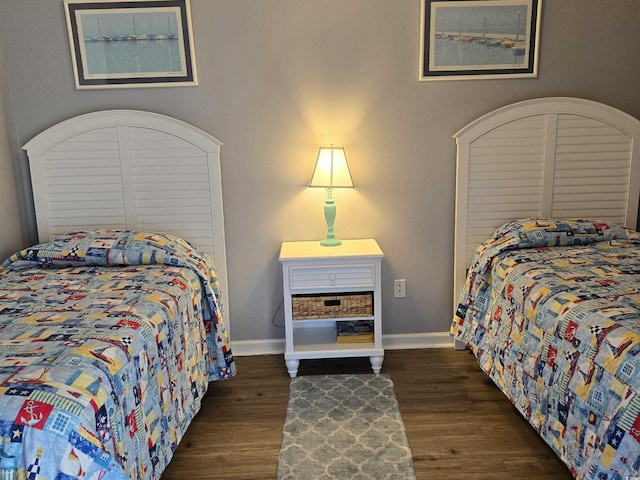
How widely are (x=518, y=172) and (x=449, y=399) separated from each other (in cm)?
131

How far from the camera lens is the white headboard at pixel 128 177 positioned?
9.36 ft

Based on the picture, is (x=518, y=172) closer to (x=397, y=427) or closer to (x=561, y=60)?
(x=561, y=60)

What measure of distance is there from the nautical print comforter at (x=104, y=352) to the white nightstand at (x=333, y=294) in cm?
38

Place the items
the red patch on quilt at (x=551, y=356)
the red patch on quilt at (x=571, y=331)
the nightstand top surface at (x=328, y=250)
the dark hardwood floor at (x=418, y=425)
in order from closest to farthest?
1. the red patch on quilt at (x=571, y=331)
2. the red patch on quilt at (x=551, y=356)
3. the dark hardwood floor at (x=418, y=425)
4. the nightstand top surface at (x=328, y=250)

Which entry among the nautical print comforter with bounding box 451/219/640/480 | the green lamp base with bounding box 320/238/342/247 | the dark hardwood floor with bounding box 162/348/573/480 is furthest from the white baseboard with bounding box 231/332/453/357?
the green lamp base with bounding box 320/238/342/247

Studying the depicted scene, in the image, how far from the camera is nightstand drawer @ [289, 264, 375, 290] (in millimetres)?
2732

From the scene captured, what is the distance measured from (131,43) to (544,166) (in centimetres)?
234

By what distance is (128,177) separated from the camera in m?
2.90

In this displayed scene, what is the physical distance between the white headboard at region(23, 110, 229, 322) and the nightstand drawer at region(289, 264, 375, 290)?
529mm

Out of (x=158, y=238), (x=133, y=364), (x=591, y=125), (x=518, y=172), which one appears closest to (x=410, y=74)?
(x=518, y=172)

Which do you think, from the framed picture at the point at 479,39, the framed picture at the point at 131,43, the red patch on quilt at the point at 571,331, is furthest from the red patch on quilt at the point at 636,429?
the framed picture at the point at 131,43

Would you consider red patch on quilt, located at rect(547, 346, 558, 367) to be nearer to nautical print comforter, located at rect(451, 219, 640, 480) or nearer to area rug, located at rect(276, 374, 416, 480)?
nautical print comforter, located at rect(451, 219, 640, 480)

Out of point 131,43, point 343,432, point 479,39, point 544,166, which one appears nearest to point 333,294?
point 343,432

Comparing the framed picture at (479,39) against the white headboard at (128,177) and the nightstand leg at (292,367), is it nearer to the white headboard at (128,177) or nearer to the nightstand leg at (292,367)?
the white headboard at (128,177)
